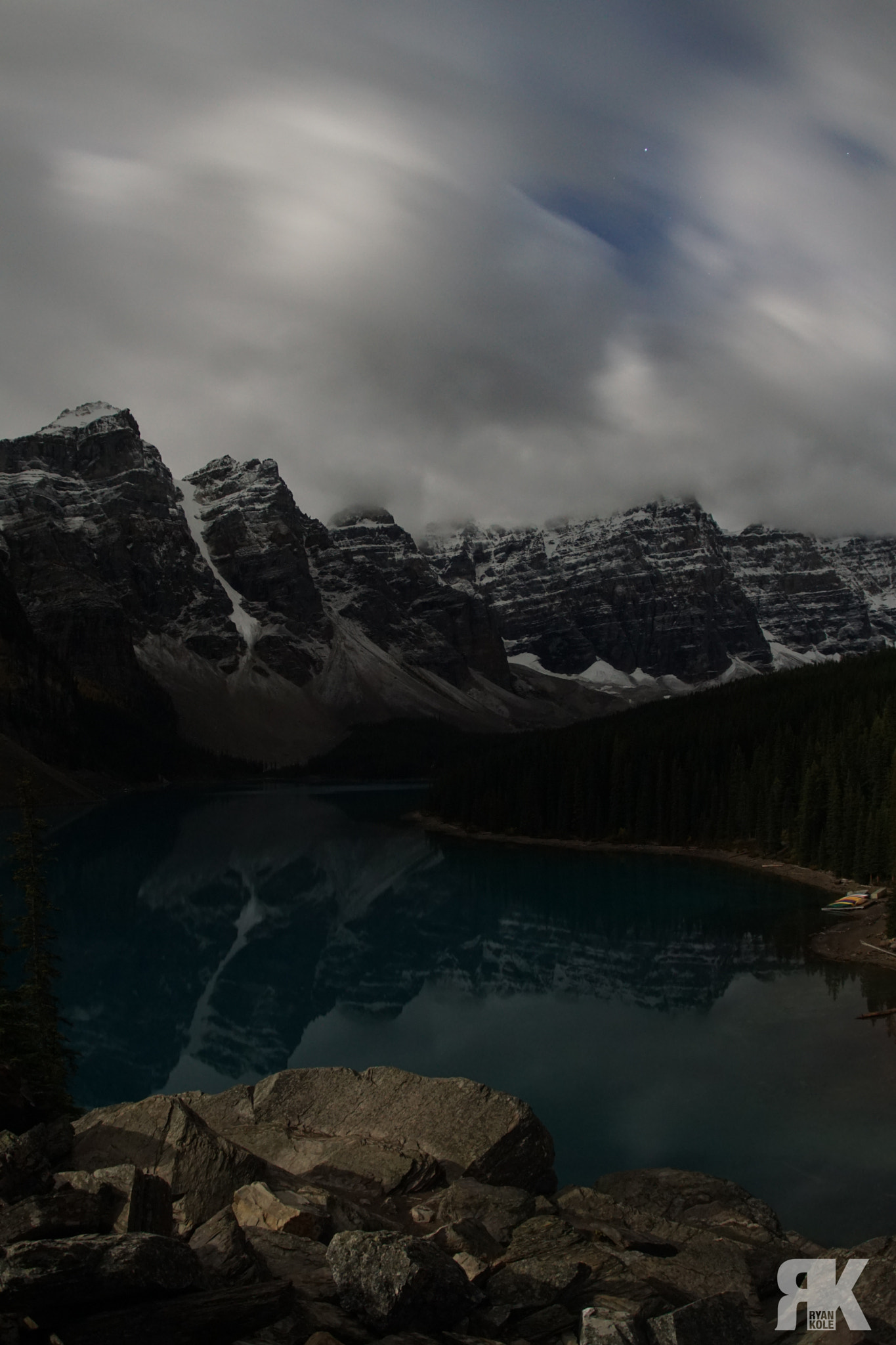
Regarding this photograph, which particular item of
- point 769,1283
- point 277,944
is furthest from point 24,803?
point 277,944

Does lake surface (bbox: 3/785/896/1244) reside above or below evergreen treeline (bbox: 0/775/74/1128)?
below

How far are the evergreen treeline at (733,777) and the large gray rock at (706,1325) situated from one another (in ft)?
194

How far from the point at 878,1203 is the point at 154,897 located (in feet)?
215

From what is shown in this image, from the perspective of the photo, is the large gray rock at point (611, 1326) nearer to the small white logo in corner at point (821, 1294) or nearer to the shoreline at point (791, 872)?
the small white logo in corner at point (821, 1294)

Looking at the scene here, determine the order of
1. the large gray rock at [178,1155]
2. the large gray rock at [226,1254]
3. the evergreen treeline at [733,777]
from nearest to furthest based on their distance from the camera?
1. the large gray rock at [226,1254]
2. the large gray rock at [178,1155]
3. the evergreen treeline at [733,777]

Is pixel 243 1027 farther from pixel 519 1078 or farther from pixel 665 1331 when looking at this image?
pixel 665 1331

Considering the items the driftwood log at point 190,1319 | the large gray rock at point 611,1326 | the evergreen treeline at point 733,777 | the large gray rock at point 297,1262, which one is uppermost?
the evergreen treeline at point 733,777

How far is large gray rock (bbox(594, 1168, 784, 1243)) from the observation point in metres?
17.3

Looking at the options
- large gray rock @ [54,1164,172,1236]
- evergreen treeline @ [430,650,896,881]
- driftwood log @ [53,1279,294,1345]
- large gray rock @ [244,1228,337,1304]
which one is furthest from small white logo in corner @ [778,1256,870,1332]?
evergreen treeline @ [430,650,896,881]

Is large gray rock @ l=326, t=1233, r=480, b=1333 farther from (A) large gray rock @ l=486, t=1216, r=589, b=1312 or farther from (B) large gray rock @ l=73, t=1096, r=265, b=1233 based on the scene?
(B) large gray rock @ l=73, t=1096, r=265, b=1233

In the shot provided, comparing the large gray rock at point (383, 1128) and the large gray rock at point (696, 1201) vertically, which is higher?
the large gray rock at point (383, 1128)

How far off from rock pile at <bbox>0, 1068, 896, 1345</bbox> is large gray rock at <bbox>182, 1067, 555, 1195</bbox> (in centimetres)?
4

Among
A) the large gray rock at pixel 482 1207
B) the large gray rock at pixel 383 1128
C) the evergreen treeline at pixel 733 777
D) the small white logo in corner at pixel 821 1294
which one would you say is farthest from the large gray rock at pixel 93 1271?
the evergreen treeline at pixel 733 777

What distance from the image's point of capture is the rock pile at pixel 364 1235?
10039 mm
